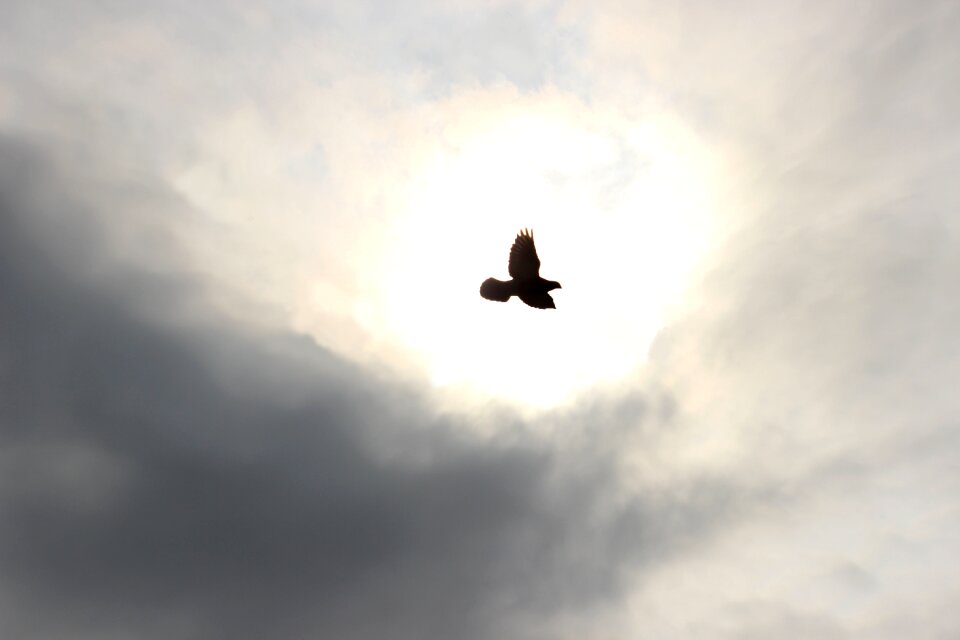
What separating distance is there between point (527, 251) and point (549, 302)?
3.10 meters

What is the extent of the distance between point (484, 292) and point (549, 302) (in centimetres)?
331

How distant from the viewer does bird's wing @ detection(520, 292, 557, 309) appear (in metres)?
49.1

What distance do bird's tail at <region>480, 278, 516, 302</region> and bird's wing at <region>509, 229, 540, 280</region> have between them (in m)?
0.74

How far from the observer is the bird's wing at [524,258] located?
48000 mm

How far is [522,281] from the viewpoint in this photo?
48.5 meters

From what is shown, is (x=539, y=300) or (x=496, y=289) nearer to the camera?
(x=496, y=289)

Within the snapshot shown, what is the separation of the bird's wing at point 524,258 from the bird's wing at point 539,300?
1.12 m

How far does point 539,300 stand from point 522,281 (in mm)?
1516

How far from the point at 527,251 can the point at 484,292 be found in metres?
2.90

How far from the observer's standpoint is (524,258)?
1891 inches

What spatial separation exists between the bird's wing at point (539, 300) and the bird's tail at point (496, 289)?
749 mm

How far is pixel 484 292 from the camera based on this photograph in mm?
48812

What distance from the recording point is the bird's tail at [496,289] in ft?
160

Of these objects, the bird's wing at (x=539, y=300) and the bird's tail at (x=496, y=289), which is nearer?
the bird's tail at (x=496, y=289)
